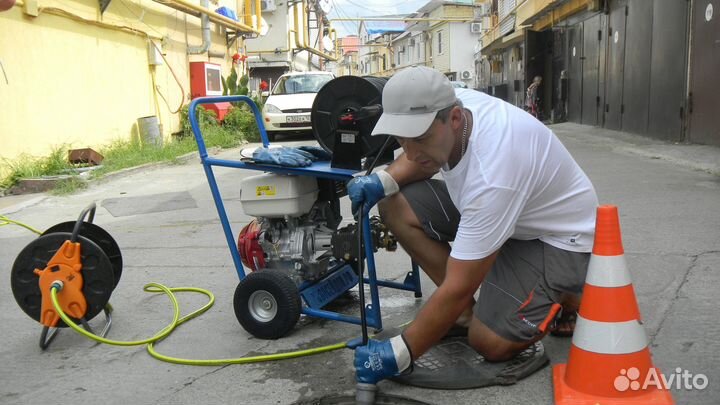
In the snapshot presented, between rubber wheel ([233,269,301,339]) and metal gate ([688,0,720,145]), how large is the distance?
8.69 metres

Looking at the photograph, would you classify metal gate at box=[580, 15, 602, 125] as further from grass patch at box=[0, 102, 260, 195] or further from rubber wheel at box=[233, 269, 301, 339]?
rubber wheel at box=[233, 269, 301, 339]

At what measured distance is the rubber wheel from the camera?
10.5 feet

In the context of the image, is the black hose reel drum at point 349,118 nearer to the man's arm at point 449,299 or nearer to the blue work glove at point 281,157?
the blue work glove at point 281,157

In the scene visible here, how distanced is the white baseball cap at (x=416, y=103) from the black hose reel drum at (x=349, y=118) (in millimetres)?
663

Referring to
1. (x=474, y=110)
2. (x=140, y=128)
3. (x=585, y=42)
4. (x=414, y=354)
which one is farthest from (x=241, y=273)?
(x=585, y=42)

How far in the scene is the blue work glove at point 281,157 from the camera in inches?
124

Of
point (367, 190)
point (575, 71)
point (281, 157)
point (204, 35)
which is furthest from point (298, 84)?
point (367, 190)

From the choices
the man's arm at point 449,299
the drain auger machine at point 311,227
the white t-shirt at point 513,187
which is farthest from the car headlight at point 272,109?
the man's arm at point 449,299

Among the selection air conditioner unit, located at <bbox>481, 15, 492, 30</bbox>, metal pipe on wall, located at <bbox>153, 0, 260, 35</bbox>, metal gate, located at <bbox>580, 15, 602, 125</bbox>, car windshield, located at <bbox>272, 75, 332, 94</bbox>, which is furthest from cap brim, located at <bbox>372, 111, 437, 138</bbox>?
air conditioner unit, located at <bbox>481, 15, 492, 30</bbox>

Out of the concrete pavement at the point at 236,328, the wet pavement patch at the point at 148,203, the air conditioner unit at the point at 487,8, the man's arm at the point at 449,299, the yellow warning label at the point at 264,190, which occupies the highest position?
the air conditioner unit at the point at 487,8

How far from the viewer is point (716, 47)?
379 inches

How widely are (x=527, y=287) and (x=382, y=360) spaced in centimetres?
71

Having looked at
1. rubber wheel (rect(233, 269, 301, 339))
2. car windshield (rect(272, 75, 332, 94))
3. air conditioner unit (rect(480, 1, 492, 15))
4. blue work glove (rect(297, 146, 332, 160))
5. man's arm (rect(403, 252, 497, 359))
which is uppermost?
air conditioner unit (rect(480, 1, 492, 15))

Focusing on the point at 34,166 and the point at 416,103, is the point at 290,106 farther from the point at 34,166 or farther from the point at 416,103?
the point at 416,103
